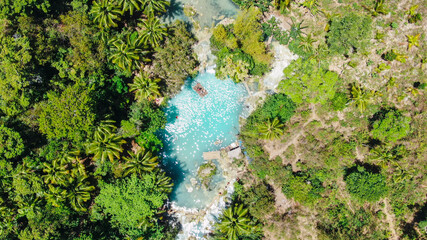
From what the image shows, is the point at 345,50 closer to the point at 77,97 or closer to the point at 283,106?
the point at 283,106

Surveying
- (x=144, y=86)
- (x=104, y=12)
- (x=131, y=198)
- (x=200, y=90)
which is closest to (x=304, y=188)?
(x=200, y=90)

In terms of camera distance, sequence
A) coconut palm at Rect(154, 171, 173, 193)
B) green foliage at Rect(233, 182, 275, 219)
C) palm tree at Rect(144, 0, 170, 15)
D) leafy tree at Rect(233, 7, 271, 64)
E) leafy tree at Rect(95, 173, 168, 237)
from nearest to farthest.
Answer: leafy tree at Rect(95, 173, 168, 237) < coconut palm at Rect(154, 171, 173, 193) < palm tree at Rect(144, 0, 170, 15) < green foliage at Rect(233, 182, 275, 219) < leafy tree at Rect(233, 7, 271, 64)

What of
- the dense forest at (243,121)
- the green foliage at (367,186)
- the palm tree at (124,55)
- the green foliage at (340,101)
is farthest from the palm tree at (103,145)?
the green foliage at (367,186)

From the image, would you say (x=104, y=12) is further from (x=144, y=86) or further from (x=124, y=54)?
(x=144, y=86)

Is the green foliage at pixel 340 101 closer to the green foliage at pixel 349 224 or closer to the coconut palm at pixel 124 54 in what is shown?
the green foliage at pixel 349 224

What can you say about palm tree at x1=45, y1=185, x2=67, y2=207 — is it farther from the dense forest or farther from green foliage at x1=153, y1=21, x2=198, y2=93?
green foliage at x1=153, y1=21, x2=198, y2=93

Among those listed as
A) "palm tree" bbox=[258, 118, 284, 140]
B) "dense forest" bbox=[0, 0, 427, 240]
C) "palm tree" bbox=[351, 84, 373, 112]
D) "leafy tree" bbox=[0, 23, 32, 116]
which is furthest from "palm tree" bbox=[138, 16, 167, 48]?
"palm tree" bbox=[351, 84, 373, 112]
